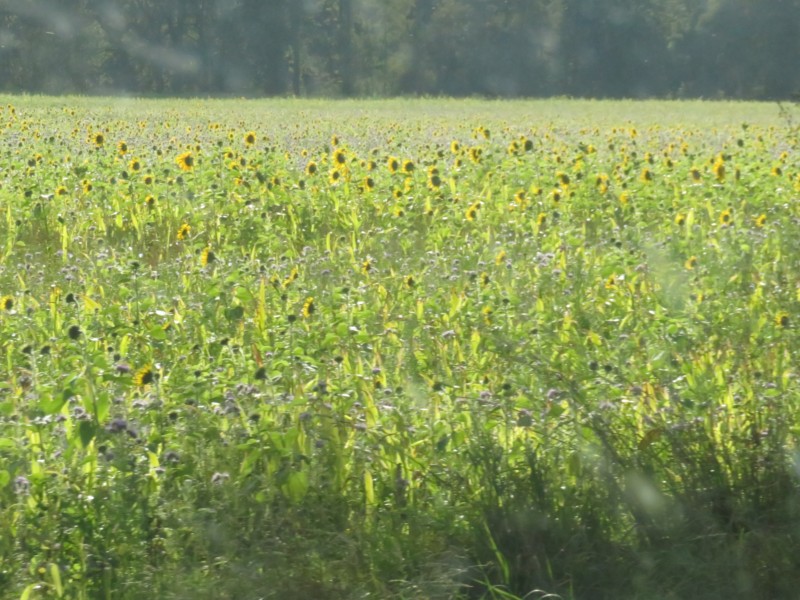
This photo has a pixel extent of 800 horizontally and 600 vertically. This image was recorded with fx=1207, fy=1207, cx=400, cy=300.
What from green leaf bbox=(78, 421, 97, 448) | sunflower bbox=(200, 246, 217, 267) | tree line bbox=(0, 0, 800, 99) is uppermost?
tree line bbox=(0, 0, 800, 99)

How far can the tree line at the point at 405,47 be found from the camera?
56.1 m

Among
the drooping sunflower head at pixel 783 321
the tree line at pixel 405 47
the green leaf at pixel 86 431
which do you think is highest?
the tree line at pixel 405 47

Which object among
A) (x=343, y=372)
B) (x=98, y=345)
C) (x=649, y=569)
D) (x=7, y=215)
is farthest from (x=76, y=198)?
(x=649, y=569)

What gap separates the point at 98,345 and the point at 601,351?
5.53ft

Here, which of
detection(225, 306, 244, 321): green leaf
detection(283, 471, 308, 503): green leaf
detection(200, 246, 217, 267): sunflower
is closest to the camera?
detection(283, 471, 308, 503): green leaf

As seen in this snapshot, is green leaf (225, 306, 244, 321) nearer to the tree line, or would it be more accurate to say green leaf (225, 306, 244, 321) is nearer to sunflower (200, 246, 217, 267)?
sunflower (200, 246, 217, 267)

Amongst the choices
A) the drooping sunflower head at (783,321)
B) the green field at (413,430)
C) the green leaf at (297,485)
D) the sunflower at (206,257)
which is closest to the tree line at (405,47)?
the sunflower at (206,257)

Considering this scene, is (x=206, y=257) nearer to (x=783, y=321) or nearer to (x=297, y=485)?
(x=297, y=485)

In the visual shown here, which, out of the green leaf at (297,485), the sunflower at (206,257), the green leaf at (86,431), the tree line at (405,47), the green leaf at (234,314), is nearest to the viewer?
the green leaf at (86,431)

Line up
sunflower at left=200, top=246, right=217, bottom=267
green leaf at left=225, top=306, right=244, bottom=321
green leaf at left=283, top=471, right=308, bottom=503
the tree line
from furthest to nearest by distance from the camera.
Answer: the tree line → sunflower at left=200, top=246, right=217, bottom=267 → green leaf at left=225, top=306, right=244, bottom=321 → green leaf at left=283, top=471, right=308, bottom=503

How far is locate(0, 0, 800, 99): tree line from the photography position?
56.1 metres

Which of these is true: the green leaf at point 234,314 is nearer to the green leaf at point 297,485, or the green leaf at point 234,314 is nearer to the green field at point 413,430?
the green field at point 413,430

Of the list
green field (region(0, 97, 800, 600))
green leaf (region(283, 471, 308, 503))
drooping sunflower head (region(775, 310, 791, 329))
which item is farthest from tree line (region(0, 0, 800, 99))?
green leaf (region(283, 471, 308, 503))

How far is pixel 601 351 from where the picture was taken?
409cm
